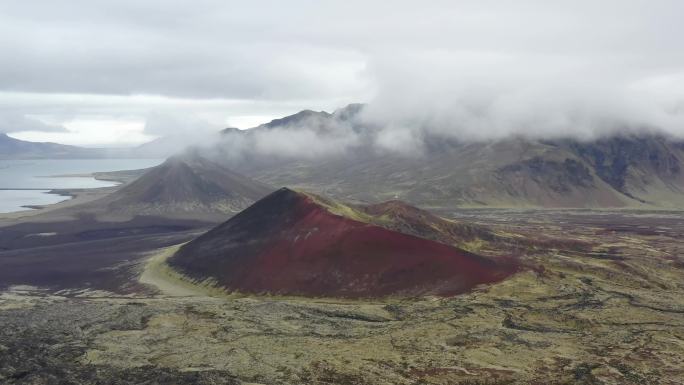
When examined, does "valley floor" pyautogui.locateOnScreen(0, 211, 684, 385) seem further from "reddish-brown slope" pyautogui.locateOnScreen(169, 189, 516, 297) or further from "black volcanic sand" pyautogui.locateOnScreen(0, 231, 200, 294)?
"black volcanic sand" pyautogui.locateOnScreen(0, 231, 200, 294)

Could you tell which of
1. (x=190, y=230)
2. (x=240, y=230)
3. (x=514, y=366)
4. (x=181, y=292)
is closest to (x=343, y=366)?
(x=514, y=366)

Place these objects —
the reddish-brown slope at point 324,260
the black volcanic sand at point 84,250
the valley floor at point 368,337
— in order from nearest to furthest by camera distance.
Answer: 1. the valley floor at point 368,337
2. the reddish-brown slope at point 324,260
3. the black volcanic sand at point 84,250

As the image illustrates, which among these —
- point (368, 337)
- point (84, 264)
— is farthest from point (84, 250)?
point (368, 337)

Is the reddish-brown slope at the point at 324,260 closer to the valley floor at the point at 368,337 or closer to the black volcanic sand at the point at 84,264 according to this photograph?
the valley floor at the point at 368,337

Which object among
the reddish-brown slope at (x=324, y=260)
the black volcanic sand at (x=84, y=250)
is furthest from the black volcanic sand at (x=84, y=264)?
the reddish-brown slope at (x=324, y=260)

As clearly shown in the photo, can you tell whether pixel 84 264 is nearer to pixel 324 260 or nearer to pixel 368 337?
pixel 324 260
